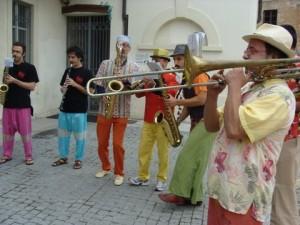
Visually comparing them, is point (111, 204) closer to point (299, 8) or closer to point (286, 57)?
point (286, 57)

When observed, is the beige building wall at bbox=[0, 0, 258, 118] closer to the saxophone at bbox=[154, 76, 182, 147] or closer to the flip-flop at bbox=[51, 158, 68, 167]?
the flip-flop at bbox=[51, 158, 68, 167]

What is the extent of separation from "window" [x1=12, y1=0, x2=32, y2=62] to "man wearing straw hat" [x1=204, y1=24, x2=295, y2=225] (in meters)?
7.33

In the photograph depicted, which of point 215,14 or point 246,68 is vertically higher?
point 215,14

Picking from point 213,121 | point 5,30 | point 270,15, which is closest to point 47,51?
Answer: point 5,30

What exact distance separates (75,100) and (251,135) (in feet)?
11.8

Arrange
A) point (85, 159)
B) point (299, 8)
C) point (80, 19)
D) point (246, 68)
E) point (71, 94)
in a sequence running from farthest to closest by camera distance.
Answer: point (299, 8), point (80, 19), point (85, 159), point (71, 94), point (246, 68)

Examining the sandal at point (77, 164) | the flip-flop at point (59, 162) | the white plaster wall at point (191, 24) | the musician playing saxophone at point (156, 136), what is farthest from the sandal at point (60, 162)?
the white plaster wall at point (191, 24)

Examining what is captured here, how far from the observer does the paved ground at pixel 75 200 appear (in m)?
3.85

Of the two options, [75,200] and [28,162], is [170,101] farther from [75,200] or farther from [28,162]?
[28,162]

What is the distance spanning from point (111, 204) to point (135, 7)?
Result: 21.4 ft

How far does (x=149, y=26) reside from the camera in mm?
9773

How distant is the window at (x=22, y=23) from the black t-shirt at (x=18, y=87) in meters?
3.54

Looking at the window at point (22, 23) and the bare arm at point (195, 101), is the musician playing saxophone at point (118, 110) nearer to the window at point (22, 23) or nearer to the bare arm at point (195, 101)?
the bare arm at point (195, 101)

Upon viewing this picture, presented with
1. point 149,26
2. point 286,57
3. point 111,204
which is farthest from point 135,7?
point 286,57
